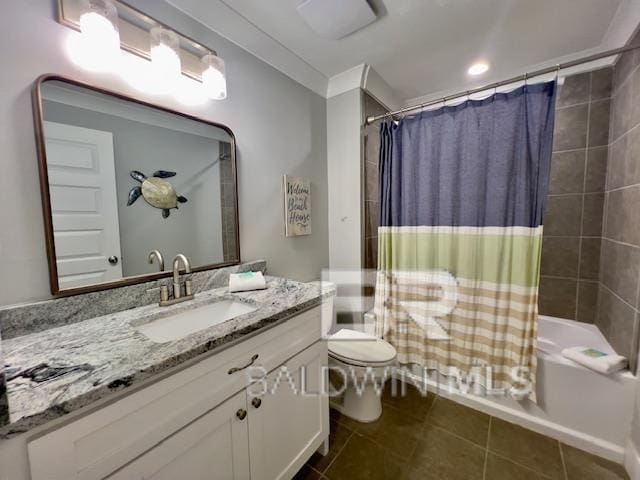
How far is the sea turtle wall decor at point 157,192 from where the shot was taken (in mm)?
1064

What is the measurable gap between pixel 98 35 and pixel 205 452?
1432mm

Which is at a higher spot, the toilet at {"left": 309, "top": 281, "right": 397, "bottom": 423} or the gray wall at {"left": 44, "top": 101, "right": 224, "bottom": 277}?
the gray wall at {"left": 44, "top": 101, "right": 224, "bottom": 277}

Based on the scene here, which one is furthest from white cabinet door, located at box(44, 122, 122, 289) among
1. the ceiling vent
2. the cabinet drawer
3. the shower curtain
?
the shower curtain

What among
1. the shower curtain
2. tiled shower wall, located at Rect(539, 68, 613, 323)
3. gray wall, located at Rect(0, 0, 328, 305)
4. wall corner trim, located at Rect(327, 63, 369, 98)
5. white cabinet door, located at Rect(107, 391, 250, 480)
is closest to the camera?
white cabinet door, located at Rect(107, 391, 250, 480)

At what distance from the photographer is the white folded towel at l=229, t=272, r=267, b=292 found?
4.06ft

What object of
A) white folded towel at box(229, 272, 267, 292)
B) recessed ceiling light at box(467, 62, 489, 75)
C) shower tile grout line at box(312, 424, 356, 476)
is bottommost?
Result: shower tile grout line at box(312, 424, 356, 476)

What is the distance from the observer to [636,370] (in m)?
1.21

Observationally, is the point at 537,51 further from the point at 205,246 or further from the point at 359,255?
the point at 205,246

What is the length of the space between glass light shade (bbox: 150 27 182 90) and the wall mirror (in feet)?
0.47

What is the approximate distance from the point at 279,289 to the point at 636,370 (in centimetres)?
175

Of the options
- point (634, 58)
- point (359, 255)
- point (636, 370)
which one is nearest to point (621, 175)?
point (634, 58)

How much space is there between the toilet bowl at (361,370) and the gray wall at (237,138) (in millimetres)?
585

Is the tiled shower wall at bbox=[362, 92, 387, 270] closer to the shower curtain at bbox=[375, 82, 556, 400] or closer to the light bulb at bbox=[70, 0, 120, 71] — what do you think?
the shower curtain at bbox=[375, 82, 556, 400]

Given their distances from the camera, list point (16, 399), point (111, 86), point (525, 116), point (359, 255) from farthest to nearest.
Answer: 1. point (359, 255)
2. point (525, 116)
3. point (111, 86)
4. point (16, 399)
